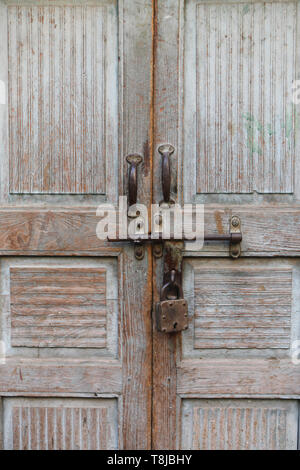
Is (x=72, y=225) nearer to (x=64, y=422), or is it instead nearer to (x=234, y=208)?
(x=234, y=208)

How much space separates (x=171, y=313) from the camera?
3.82 feet

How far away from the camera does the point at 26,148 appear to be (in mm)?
1229

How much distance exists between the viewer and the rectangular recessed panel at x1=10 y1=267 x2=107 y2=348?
1.24 m

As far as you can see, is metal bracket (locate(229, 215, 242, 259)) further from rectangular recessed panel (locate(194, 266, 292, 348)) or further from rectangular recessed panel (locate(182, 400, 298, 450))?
rectangular recessed panel (locate(182, 400, 298, 450))

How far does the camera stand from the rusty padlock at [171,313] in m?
1.16

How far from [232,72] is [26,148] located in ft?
2.09

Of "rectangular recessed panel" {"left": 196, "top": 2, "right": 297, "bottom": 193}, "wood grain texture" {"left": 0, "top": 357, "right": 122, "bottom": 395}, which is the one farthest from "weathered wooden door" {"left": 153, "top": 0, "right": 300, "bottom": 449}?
"wood grain texture" {"left": 0, "top": 357, "right": 122, "bottom": 395}

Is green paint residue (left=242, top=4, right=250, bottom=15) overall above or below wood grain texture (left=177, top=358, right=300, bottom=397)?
above

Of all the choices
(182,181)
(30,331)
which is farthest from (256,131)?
(30,331)

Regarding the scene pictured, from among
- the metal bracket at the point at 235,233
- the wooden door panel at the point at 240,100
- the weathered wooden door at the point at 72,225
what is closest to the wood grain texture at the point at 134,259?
the weathered wooden door at the point at 72,225

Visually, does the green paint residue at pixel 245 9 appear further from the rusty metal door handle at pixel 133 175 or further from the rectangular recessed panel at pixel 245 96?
the rusty metal door handle at pixel 133 175

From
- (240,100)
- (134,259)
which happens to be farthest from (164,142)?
(134,259)

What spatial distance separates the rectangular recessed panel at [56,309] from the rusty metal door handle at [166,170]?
0.31 m

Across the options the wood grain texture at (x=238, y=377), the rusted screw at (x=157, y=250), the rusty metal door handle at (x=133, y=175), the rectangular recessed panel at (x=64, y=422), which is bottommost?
the rectangular recessed panel at (x=64, y=422)
